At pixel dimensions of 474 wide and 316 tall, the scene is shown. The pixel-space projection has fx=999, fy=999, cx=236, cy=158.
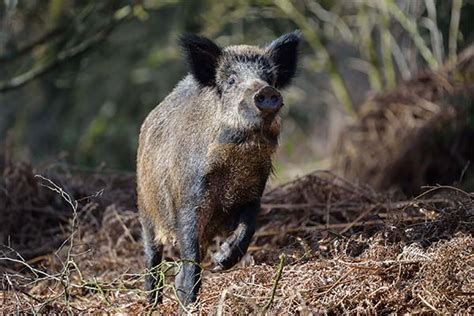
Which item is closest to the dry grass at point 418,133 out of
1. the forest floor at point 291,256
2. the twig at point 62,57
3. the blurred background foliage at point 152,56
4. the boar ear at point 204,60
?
the blurred background foliage at point 152,56

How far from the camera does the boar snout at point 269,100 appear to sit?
220 inches

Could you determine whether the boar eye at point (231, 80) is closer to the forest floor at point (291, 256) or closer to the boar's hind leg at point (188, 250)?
the boar's hind leg at point (188, 250)

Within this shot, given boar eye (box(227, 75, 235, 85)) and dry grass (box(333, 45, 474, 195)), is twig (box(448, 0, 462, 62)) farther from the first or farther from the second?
boar eye (box(227, 75, 235, 85))

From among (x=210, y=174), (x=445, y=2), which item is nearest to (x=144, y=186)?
(x=210, y=174)

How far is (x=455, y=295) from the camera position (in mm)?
4977

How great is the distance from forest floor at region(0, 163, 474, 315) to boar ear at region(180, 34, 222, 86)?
1003mm

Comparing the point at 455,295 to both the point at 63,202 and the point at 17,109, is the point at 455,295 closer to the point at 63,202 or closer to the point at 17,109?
the point at 63,202

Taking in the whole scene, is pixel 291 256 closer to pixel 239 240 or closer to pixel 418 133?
pixel 239 240

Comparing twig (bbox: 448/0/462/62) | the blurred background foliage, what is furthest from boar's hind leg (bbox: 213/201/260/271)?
twig (bbox: 448/0/462/62)

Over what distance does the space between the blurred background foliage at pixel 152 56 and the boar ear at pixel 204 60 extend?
10.5ft

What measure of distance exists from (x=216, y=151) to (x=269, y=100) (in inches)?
23.4

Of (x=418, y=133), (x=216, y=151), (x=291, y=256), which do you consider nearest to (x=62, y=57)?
(x=418, y=133)

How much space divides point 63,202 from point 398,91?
4.53 meters

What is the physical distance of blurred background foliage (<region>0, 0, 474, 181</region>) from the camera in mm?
11570
